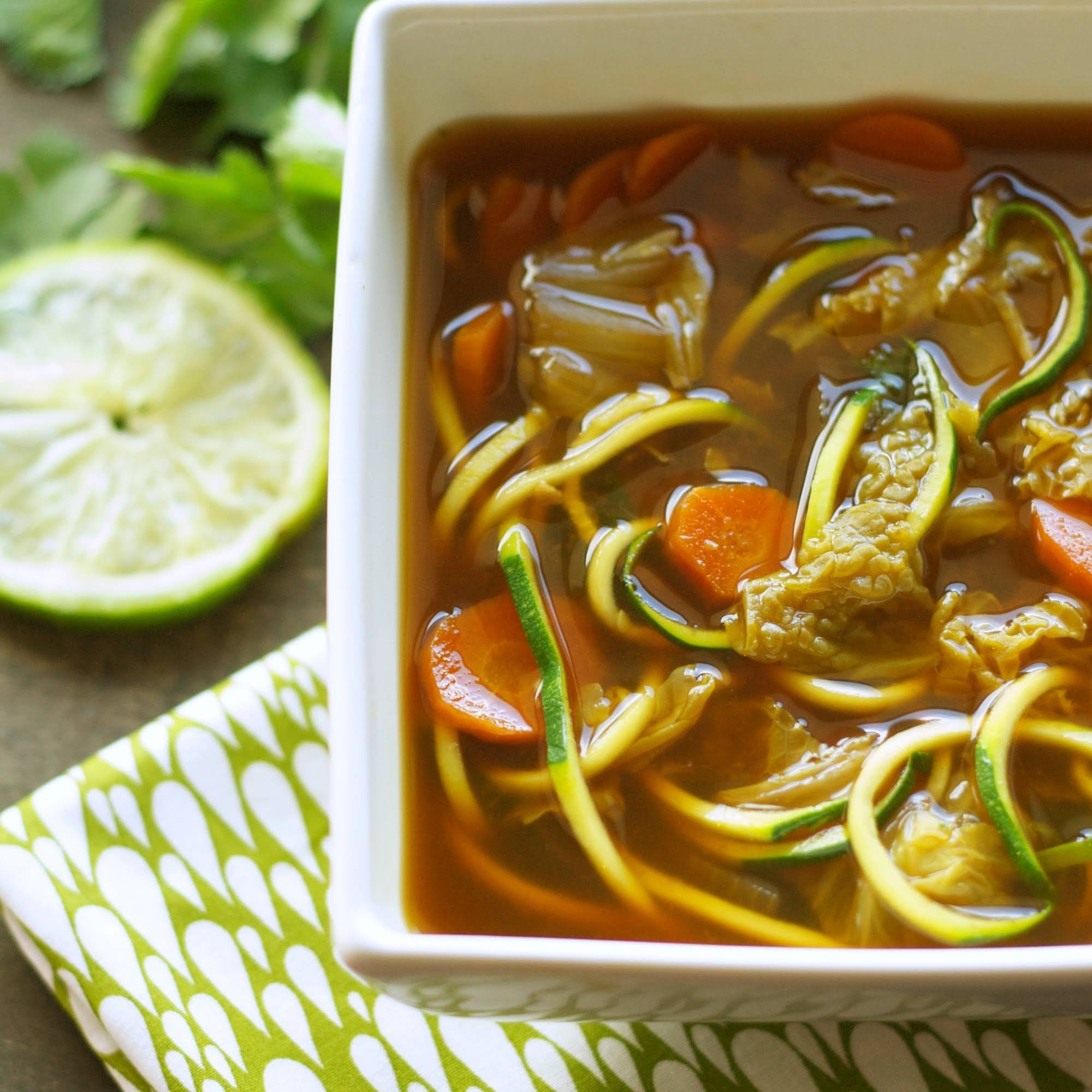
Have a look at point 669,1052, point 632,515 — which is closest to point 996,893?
point 669,1052

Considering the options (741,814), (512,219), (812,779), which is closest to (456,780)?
(741,814)

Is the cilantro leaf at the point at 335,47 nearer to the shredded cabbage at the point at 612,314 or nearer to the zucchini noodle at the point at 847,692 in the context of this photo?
the shredded cabbage at the point at 612,314

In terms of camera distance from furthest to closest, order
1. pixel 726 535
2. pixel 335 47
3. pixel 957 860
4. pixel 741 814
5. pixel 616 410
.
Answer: pixel 335 47 → pixel 616 410 → pixel 726 535 → pixel 741 814 → pixel 957 860

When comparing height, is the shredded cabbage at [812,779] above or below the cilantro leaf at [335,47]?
below

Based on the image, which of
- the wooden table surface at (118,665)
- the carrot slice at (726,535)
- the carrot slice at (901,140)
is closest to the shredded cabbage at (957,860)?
the carrot slice at (726,535)

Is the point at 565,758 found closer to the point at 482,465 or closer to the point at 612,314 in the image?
the point at 482,465

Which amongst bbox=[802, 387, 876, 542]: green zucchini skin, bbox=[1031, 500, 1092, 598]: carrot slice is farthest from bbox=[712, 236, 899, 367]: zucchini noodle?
bbox=[1031, 500, 1092, 598]: carrot slice
